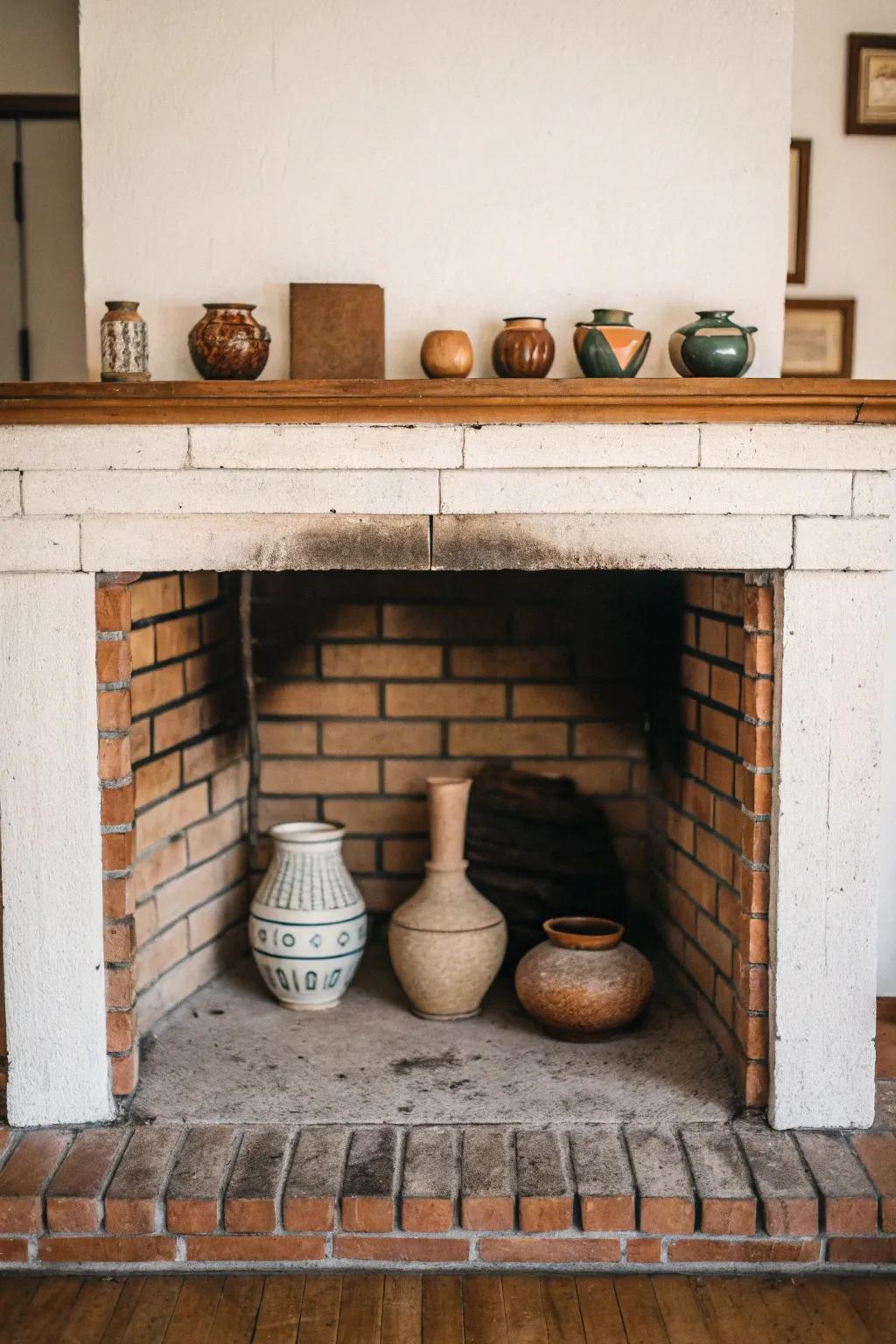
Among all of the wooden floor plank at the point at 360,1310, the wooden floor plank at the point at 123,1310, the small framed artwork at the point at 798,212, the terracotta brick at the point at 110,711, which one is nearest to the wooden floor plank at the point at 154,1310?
the wooden floor plank at the point at 123,1310

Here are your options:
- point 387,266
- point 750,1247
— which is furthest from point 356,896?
point 387,266

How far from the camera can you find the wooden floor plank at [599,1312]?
1673 mm

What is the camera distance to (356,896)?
8.05 feet

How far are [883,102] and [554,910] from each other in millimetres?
1783

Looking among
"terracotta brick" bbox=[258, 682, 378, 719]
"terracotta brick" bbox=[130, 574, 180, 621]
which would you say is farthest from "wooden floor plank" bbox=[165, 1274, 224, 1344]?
"terracotta brick" bbox=[258, 682, 378, 719]

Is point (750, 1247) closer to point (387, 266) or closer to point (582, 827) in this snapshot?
point (582, 827)

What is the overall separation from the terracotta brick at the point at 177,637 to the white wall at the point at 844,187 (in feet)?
4.60

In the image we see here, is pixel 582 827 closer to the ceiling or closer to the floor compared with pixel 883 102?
closer to the floor

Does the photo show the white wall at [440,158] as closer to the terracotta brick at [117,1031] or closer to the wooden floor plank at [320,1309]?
the terracotta brick at [117,1031]

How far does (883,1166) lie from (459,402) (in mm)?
1337

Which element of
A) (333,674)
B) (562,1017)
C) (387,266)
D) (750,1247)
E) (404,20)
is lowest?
(750,1247)

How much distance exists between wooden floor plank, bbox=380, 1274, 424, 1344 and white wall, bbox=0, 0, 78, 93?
2277 millimetres

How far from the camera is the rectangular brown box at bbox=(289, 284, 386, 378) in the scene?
6.59 ft

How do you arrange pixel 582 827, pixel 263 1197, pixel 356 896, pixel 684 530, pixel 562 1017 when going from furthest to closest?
pixel 582 827 < pixel 356 896 < pixel 562 1017 < pixel 684 530 < pixel 263 1197
